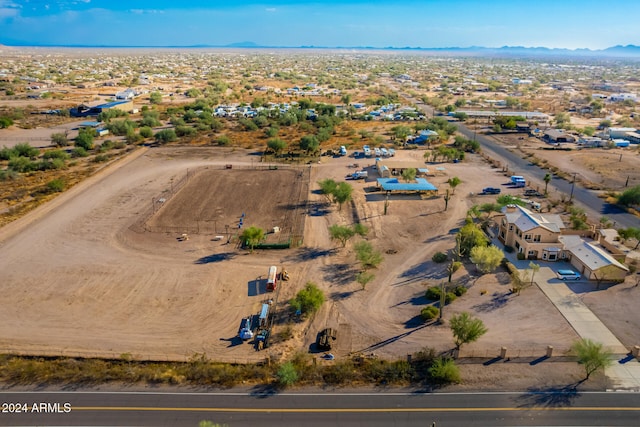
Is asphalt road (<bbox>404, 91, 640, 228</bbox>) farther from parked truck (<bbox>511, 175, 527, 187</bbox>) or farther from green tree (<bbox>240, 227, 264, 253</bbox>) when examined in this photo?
green tree (<bbox>240, 227, 264, 253</bbox>)

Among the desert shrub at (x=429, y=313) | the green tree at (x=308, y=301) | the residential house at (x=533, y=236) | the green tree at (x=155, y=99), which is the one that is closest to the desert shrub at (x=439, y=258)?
the residential house at (x=533, y=236)

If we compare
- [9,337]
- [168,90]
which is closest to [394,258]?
[9,337]

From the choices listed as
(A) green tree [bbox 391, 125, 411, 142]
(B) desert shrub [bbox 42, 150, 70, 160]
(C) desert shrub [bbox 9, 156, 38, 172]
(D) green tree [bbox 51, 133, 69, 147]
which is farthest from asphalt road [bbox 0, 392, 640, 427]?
(D) green tree [bbox 51, 133, 69, 147]

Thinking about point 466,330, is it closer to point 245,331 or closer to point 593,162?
point 245,331

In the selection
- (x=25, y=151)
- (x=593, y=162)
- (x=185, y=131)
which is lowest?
(x=593, y=162)

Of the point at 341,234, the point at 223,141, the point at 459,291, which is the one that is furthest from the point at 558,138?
the point at 459,291

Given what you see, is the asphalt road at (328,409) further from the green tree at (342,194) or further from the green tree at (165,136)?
the green tree at (165,136)

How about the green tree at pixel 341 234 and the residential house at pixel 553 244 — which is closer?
the residential house at pixel 553 244
